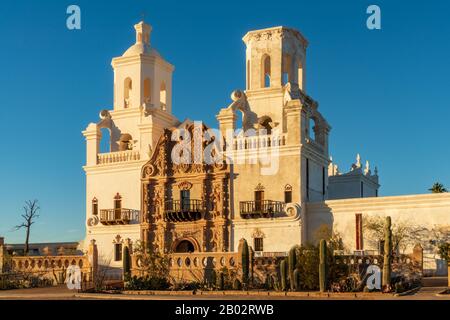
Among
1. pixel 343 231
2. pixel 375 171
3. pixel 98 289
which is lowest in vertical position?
pixel 98 289

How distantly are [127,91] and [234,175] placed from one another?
39.2 ft

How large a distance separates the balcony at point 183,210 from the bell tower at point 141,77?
304 inches

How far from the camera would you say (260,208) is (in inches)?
1861

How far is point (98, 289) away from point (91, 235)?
546 inches

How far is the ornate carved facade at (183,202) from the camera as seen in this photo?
48.9 m

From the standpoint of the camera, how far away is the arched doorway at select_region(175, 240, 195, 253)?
50250 millimetres

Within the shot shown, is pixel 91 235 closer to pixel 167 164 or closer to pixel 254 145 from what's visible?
pixel 167 164

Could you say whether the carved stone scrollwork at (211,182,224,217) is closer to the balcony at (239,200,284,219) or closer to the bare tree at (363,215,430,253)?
the balcony at (239,200,284,219)

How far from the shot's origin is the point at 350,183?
5497 centimetres

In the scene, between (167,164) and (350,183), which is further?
(350,183)

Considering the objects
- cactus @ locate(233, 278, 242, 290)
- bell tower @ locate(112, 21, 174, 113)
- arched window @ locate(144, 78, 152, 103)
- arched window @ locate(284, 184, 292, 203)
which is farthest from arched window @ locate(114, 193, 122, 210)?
cactus @ locate(233, 278, 242, 290)

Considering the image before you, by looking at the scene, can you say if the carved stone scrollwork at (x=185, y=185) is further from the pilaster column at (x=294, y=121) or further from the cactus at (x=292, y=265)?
the cactus at (x=292, y=265)

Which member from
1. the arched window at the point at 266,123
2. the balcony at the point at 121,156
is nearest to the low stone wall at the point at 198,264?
the balcony at the point at 121,156
